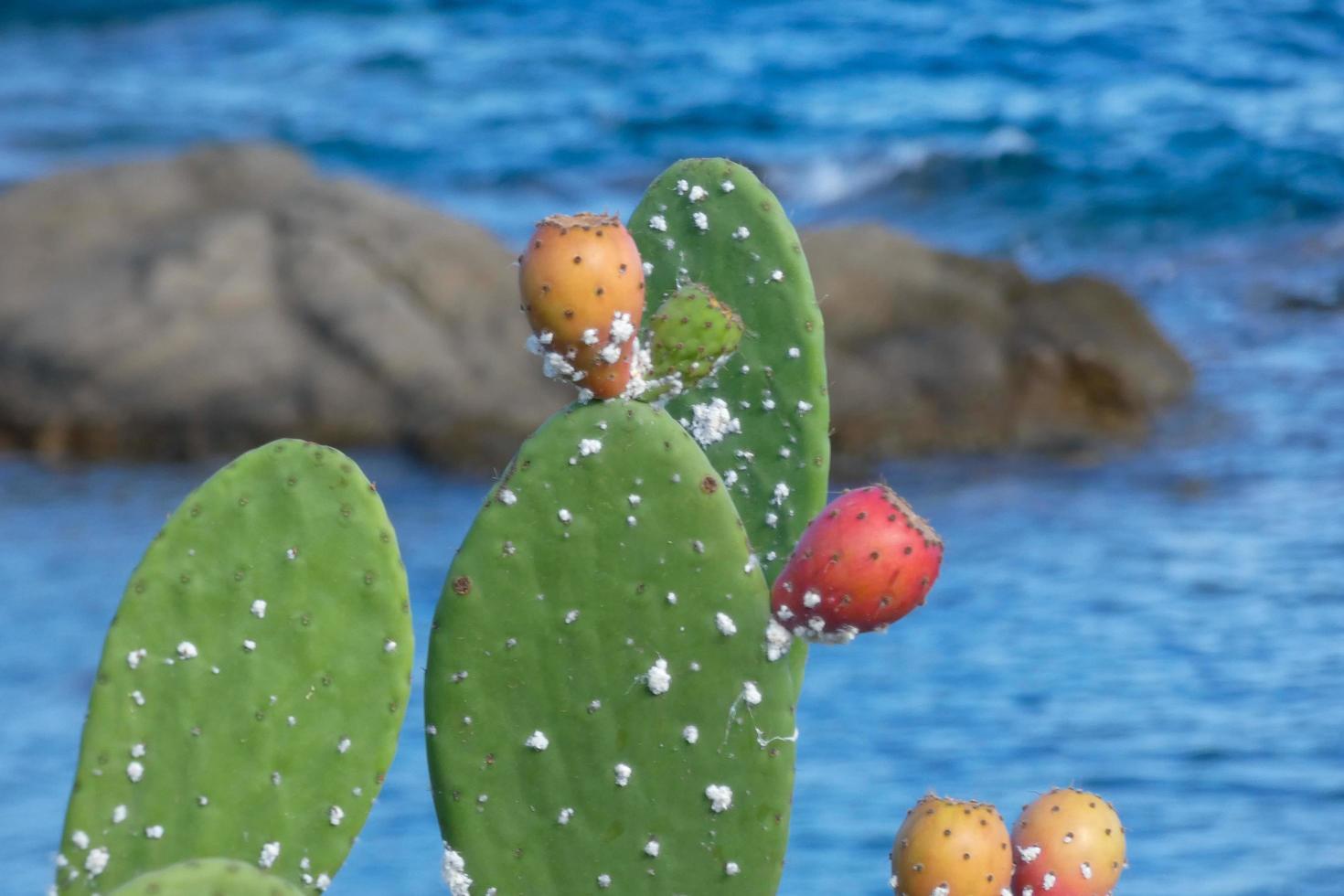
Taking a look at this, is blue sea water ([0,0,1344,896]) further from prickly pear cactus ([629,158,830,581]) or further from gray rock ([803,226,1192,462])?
prickly pear cactus ([629,158,830,581])

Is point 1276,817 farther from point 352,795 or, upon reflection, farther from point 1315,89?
point 1315,89

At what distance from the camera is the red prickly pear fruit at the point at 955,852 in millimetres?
1876

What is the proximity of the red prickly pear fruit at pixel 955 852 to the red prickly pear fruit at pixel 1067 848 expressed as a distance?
6cm

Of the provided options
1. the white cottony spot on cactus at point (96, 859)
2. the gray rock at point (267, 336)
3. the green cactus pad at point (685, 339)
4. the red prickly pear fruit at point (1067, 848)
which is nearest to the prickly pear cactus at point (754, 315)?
the green cactus pad at point (685, 339)

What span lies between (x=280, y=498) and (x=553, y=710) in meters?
0.36

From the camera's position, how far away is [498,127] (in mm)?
20578

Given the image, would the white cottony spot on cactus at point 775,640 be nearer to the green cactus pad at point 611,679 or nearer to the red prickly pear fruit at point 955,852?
the green cactus pad at point 611,679

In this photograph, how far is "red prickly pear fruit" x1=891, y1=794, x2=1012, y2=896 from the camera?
1876mm

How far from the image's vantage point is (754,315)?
238 centimetres

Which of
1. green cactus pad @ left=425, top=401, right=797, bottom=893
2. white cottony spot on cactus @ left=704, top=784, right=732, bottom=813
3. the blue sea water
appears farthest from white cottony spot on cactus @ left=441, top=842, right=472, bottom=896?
the blue sea water

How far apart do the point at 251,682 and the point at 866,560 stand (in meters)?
0.72

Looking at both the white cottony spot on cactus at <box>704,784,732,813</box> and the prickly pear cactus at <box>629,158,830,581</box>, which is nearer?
the white cottony spot on cactus at <box>704,784,732,813</box>

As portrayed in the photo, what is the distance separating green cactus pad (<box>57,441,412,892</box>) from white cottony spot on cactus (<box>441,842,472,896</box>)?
102mm

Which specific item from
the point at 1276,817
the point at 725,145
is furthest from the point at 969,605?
the point at 725,145
